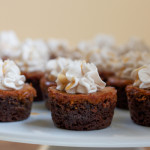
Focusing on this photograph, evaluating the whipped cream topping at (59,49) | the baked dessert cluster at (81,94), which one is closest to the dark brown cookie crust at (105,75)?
the baked dessert cluster at (81,94)

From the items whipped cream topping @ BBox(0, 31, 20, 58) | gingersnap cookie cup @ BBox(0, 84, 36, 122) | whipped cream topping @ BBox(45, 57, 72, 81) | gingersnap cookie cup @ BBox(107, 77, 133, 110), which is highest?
whipped cream topping @ BBox(0, 31, 20, 58)

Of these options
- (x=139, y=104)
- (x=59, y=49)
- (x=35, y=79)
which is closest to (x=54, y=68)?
(x=35, y=79)

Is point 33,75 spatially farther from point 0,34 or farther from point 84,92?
point 0,34

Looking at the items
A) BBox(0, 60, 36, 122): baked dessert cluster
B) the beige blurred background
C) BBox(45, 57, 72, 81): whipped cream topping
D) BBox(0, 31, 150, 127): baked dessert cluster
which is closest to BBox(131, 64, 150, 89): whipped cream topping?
BBox(0, 31, 150, 127): baked dessert cluster

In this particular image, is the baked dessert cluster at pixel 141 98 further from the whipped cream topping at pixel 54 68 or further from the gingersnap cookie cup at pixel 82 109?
the whipped cream topping at pixel 54 68

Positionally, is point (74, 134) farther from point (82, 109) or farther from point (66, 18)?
point (66, 18)

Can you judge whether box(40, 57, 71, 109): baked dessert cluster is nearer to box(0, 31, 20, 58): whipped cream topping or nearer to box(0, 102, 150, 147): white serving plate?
box(0, 102, 150, 147): white serving plate
